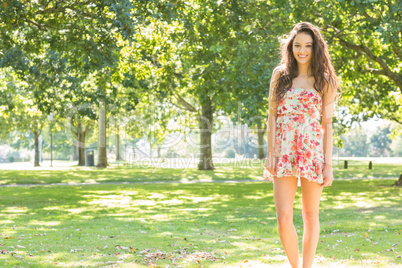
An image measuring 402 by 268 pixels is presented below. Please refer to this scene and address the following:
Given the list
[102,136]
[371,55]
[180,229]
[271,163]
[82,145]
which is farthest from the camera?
[82,145]

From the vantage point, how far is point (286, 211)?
443cm

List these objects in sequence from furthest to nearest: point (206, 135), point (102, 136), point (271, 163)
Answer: point (102, 136) < point (206, 135) < point (271, 163)

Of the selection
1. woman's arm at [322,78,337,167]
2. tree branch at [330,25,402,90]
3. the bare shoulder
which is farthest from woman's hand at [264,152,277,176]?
tree branch at [330,25,402,90]

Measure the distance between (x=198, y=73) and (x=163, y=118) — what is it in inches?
679

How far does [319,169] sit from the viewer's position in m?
4.46

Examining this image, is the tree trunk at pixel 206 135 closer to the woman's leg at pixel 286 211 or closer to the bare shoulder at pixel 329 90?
the bare shoulder at pixel 329 90

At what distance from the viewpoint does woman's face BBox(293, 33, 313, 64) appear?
4.62 m

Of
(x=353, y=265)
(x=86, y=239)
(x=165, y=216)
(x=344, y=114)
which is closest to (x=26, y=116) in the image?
(x=344, y=114)

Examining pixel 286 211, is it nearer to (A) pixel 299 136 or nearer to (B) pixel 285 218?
(B) pixel 285 218

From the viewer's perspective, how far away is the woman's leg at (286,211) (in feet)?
14.5

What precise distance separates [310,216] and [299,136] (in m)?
0.71

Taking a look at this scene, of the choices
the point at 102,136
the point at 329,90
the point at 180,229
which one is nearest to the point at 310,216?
the point at 329,90

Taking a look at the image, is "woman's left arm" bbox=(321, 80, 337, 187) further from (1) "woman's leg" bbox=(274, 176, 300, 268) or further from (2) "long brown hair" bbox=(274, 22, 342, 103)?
(1) "woman's leg" bbox=(274, 176, 300, 268)

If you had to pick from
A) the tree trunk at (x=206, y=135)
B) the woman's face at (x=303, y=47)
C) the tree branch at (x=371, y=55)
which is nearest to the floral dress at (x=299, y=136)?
the woman's face at (x=303, y=47)
